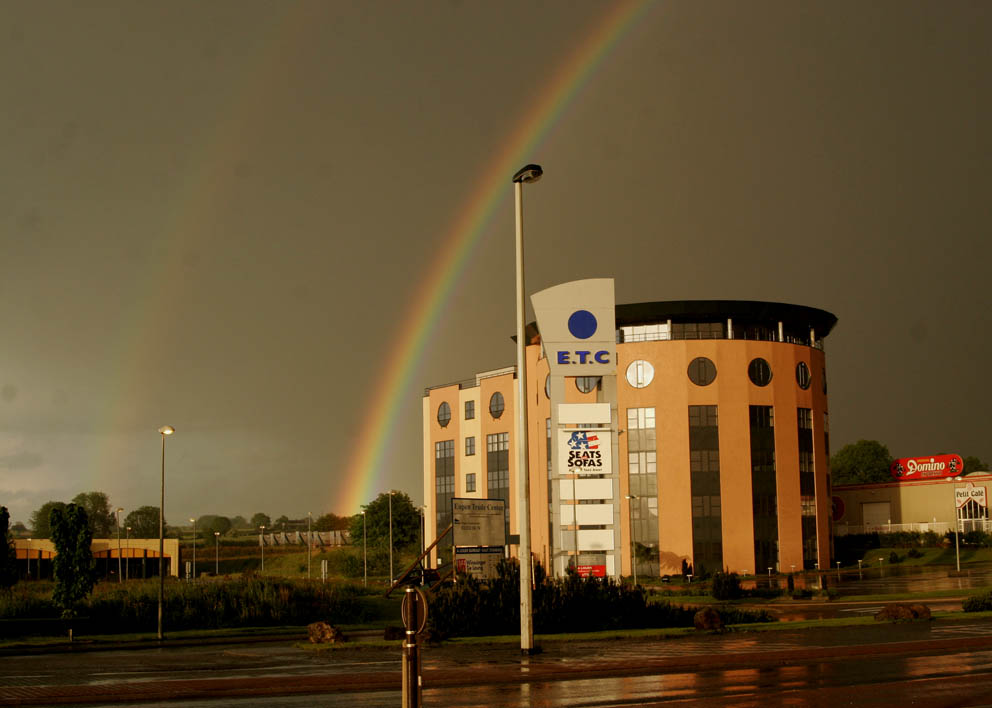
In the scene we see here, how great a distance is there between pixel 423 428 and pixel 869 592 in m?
65.3

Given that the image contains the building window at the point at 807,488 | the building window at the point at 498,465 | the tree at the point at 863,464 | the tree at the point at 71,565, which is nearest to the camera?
the tree at the point at 71,565

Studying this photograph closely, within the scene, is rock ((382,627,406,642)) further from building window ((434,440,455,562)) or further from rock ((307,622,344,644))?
building window ((434,440,455,562))

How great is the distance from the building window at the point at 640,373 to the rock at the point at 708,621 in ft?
177

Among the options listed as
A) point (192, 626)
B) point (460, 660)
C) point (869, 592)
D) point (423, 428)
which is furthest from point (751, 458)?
point (460, 660)

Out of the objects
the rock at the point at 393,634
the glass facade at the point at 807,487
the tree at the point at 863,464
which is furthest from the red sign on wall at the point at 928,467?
the rock at the point at 393,634

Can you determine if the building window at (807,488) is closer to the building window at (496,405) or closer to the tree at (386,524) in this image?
the building window at (496,405)

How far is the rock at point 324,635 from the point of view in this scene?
28.7m

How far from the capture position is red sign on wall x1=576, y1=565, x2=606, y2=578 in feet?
106

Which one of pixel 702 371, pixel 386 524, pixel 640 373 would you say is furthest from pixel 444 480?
pixel 702 371

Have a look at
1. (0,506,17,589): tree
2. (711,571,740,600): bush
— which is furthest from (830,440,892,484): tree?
(0,506,17,589): tree

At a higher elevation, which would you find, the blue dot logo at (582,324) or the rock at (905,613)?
the blue dot logo at (582,324)

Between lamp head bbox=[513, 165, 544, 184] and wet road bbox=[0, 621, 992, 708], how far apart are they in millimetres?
11234

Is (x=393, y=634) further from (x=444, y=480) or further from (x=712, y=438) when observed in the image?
(x=444, y=480)

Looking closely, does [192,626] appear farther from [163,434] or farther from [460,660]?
[460,660]
